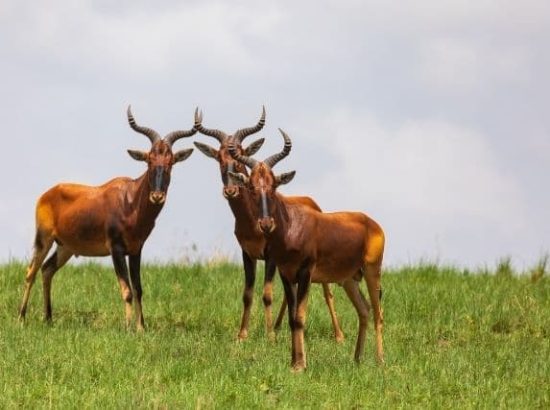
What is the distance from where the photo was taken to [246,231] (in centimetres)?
1639

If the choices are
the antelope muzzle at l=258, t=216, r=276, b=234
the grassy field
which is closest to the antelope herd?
the antelope muzzle at l=258, t=216, r=276, b=234

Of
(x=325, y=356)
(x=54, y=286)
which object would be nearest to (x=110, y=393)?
(x=325, y=356)

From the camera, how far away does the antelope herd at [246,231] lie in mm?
13055

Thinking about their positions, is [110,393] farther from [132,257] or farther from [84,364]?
[132,257]

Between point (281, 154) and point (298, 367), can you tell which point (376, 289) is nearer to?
point (298, 367)

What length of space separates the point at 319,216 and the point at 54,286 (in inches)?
322

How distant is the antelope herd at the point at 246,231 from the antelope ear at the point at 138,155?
1 cm

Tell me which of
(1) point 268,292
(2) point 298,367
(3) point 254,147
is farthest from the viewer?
(3) point 254,147

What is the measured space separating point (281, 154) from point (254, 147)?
3.89 m

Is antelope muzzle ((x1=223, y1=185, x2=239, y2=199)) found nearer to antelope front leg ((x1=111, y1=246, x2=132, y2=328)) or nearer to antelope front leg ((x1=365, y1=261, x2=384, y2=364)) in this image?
antelope front leg ((x1=111, y1=246, x2=132, y2=328))

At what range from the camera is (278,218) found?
13.0 meters

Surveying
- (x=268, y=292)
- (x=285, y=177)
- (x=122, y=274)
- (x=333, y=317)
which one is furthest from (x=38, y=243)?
(x=285, y=177)

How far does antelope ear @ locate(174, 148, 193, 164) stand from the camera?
16.8 meters

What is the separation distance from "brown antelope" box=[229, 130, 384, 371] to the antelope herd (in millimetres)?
11
